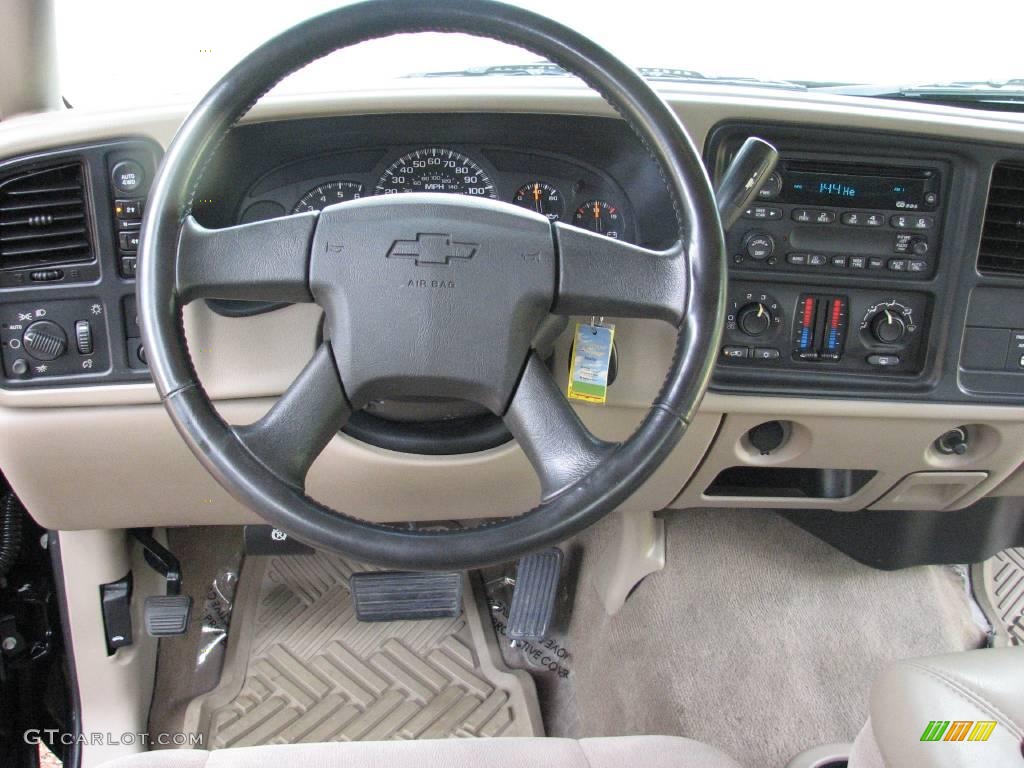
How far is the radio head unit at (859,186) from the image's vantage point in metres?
1.21

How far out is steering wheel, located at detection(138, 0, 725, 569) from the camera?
2.75 feet

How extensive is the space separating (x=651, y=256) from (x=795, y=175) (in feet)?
1.37

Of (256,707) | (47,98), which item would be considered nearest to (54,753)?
(256,707)

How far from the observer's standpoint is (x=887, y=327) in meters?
1.25

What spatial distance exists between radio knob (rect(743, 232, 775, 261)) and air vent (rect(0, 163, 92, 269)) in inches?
35.2

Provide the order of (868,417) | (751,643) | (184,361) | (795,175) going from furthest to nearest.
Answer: (751,643) → (868,417) → (795,175) → (184,361)

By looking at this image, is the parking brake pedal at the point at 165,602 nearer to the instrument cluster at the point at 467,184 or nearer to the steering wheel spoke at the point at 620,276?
the instrument cluster at the point at 467,184

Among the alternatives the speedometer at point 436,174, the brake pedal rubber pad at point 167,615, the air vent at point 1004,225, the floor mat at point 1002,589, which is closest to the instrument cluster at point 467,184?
the speedometer at point 436,174

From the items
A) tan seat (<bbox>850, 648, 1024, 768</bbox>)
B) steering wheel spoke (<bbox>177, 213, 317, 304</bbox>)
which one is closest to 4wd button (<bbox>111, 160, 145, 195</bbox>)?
steering wheel spoke (<bbox>177, 213, 317, 304</bbox>)

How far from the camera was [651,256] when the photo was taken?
3.00 feet

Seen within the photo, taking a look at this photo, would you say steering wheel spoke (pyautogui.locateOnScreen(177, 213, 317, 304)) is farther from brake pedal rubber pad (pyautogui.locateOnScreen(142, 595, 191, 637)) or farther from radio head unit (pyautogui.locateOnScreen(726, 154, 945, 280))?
brake pedal rubber pad (pyautogui.locateOnScreen(142, 595, 191, 637))

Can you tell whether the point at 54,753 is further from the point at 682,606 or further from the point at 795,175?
the point at 795,175

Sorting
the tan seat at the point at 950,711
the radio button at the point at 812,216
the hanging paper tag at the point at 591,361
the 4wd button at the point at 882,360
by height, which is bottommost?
the tan seat at the point at 950,711

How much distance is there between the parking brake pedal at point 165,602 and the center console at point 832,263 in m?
1.06
